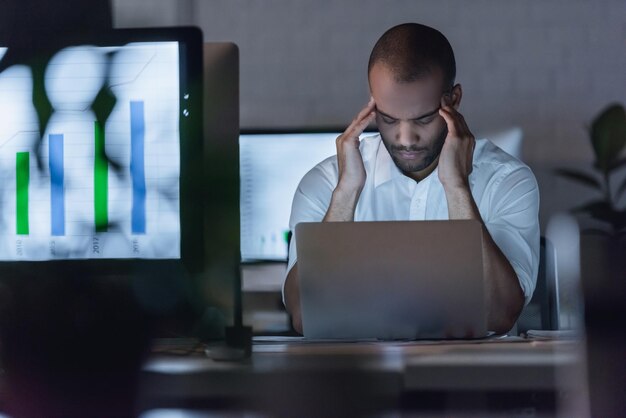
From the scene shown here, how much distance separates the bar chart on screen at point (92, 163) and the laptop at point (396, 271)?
216mm

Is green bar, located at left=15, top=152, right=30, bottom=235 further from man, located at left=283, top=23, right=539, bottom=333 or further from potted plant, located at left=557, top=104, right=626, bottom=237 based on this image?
potted plant, located at left=557, top=104, right=626, bottom=237

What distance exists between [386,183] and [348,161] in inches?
14.2

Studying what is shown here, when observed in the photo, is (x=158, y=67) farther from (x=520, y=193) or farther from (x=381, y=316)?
(x=520, y=193)

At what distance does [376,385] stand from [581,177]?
9.05 ft

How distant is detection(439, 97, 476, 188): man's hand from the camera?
1.94m

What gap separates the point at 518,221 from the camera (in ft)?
6.60

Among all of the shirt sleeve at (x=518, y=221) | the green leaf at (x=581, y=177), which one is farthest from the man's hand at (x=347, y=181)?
the green leaf at (x=581, y=177)

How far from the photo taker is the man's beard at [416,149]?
2291 mm

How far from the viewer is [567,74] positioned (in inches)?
133

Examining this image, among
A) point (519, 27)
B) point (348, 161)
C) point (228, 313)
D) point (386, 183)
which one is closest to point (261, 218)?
point (386, 183)

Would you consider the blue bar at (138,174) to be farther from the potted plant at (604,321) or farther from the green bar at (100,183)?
the potted plant at (604,321)

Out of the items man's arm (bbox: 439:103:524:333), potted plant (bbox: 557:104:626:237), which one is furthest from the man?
potted plant (bbox: 557:104:626:237)

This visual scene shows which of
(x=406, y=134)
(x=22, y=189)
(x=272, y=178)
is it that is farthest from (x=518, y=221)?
(x=22, y=189)

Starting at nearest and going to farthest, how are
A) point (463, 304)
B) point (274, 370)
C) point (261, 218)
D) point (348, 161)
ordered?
1. point (274, 370)
2. point (463, 304)
3. point (348, 161)
4. point (261, 218)
